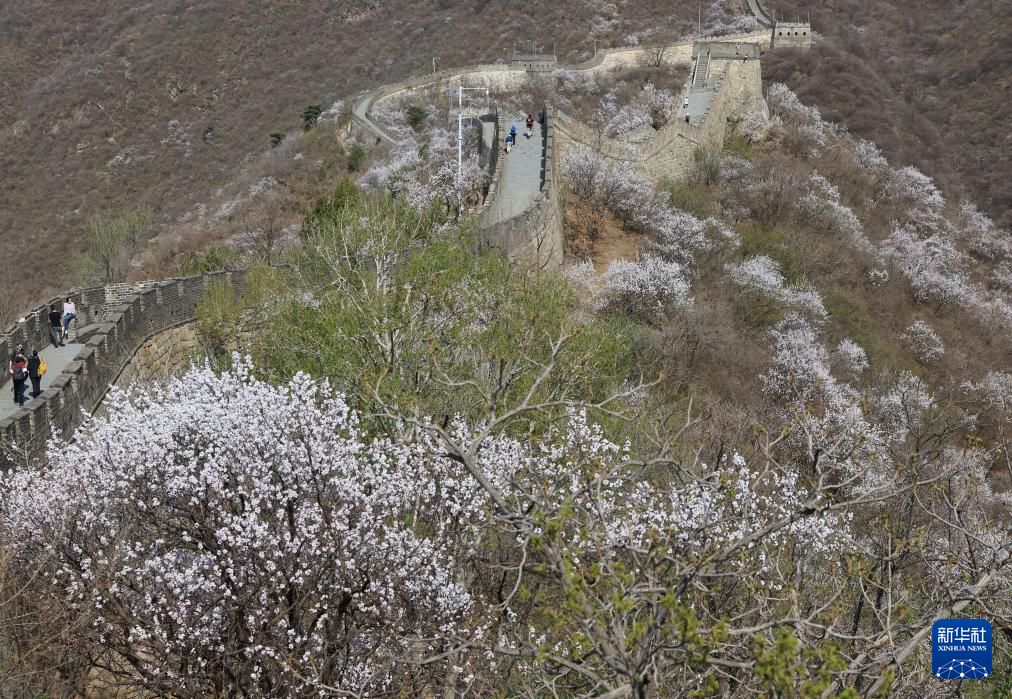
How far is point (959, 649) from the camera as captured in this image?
7008 millimetres

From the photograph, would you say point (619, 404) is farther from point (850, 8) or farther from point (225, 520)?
point (850, 8)

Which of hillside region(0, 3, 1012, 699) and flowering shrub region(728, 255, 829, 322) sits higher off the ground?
hillside region(0, 3, 1012, 699)

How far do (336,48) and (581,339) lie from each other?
57.4 m

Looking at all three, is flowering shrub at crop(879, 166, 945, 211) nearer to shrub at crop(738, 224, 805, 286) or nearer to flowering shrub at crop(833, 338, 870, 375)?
shrub at crop(738, 224, 805, 286)

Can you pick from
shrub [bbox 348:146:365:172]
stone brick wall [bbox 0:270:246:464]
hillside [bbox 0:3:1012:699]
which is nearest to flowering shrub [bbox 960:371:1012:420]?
hillside [bbox 0:3:1012:699]

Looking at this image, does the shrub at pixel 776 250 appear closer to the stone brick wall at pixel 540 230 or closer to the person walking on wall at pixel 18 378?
the stone brick wall at pixel 540 230

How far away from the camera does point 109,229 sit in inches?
1625

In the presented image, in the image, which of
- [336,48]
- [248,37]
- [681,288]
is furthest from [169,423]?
[248,37]

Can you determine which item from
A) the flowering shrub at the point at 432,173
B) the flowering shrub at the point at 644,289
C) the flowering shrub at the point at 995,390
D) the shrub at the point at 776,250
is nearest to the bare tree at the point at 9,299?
the flowering shrub at the point at 432,173

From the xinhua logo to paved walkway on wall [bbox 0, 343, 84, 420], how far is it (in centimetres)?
974

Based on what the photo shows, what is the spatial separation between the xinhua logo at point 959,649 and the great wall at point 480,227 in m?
8.72

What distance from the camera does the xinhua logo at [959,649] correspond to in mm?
6895

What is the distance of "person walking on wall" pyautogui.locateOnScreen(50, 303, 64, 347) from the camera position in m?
17.3

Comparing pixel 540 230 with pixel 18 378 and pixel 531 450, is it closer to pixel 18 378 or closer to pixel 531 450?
pixel 18 378
